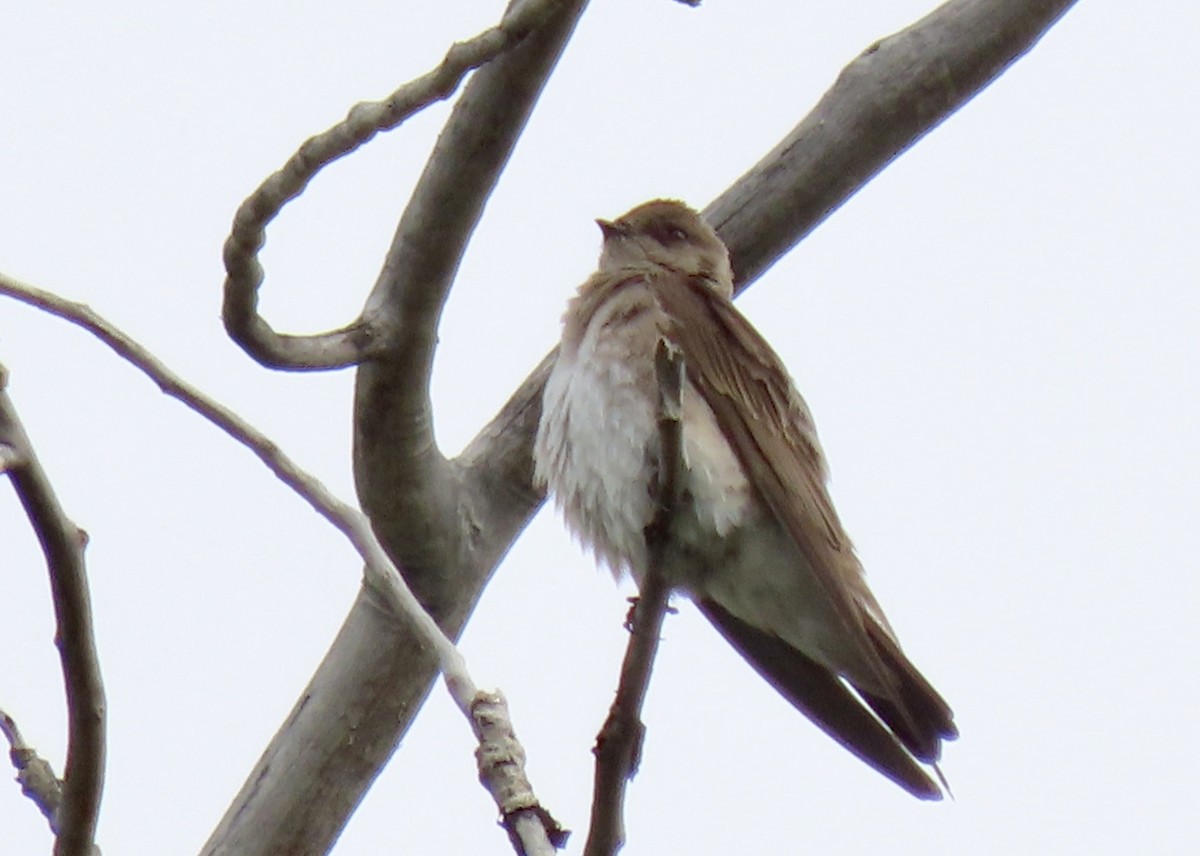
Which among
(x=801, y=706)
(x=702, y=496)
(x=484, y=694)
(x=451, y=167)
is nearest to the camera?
(x=484, y=694)

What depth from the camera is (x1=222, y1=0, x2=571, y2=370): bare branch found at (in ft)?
11.4


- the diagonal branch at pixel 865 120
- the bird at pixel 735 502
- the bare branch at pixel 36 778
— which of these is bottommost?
the bare branch at pixel 36 778

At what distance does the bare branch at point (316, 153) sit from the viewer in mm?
3465

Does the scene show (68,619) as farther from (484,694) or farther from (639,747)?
(639,747)

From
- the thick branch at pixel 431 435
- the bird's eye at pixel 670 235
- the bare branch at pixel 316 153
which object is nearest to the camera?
the bare branch at pixel 316 153

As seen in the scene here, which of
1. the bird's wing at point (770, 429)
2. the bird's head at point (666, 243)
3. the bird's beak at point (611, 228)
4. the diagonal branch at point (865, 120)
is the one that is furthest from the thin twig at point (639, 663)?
the bird's beak at point (611, 228)

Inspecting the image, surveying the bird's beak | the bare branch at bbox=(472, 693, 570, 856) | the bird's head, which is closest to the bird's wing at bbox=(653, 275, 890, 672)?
the bird's head

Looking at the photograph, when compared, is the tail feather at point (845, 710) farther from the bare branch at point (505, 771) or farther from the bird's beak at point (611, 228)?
the bare branch at point (505, 771)

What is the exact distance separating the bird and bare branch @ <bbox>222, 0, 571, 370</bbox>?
122 centimetres

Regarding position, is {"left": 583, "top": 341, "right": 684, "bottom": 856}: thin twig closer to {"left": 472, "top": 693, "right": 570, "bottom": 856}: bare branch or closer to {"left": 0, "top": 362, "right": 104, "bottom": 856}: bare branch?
{"left": 472, "top": 693, "right": 570, "bottom": 856}: bare branch

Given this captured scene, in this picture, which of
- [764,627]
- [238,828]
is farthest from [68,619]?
[764,627]

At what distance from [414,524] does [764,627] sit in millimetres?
1287

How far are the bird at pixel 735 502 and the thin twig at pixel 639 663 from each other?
0.84 m

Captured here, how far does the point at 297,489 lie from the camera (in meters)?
2.95
